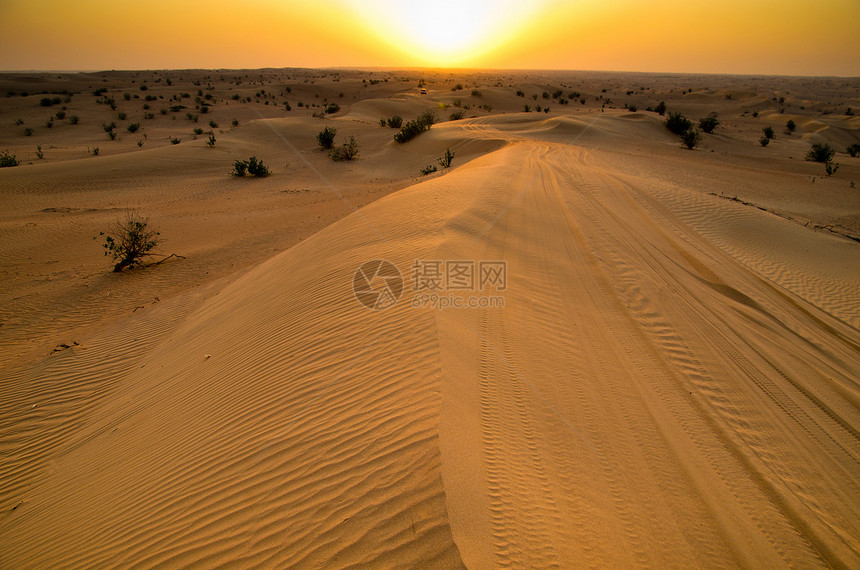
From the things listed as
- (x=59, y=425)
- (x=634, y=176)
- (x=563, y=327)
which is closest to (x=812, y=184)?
(x=634, y=176)

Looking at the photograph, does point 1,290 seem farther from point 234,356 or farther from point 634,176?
point 634,176

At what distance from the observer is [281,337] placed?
4641mm

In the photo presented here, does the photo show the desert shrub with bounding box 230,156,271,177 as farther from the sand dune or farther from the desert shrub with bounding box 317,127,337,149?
the sand dune

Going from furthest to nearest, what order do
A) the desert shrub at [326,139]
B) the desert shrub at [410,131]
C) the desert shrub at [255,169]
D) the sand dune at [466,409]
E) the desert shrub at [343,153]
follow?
the desert shrub at [326,139] → the desert shrub at [410,131] → the desert shrub at [343,153] → the desert shrub at [255,169] → the sand dune at [466,409]

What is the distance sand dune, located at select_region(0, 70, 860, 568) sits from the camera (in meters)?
2.37

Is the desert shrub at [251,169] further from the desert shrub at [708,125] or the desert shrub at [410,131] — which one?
the desert shrub at [708,125]

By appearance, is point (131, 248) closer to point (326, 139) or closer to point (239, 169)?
point (239, 169)

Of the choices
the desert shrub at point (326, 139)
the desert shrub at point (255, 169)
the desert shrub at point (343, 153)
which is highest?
the desert shrub at point (326, 139)

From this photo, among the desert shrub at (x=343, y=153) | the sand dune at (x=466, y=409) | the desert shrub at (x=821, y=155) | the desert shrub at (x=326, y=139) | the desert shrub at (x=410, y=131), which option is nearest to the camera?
the sand dune at (x=466, y=409)

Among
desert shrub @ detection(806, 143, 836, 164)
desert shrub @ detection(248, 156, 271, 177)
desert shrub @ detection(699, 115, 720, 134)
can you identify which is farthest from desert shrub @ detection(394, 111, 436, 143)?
desert shrub @ detection(806, 143, 836, 164)

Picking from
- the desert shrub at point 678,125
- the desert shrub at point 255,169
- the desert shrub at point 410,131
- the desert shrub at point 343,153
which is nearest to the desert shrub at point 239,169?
the desert shrub at point 255,169

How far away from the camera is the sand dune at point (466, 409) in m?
2.37

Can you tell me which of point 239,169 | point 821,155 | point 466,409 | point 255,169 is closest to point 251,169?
point 255,169

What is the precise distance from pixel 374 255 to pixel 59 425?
15.0 ft
